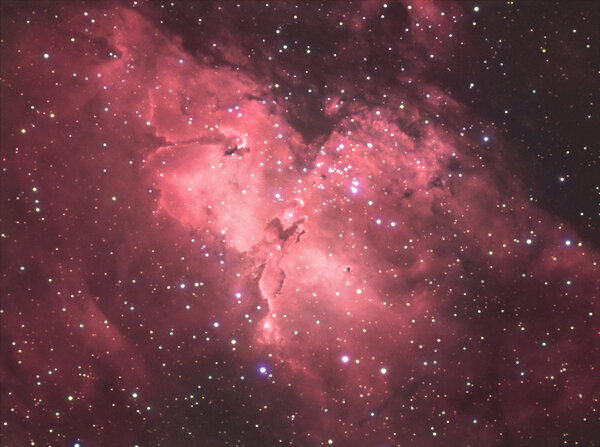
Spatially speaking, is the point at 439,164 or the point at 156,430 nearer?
the point at 439,164

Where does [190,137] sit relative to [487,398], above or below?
above

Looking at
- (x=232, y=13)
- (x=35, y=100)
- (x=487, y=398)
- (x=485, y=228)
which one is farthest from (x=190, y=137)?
(x=487, y=398)

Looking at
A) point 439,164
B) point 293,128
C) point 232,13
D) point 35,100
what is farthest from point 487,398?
point 35,100

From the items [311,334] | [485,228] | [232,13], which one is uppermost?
[232,13]

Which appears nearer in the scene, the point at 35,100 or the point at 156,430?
the point at 35,100

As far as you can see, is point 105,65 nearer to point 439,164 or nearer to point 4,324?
point 4,324

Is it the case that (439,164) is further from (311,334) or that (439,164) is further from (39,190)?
→ (39,190)
